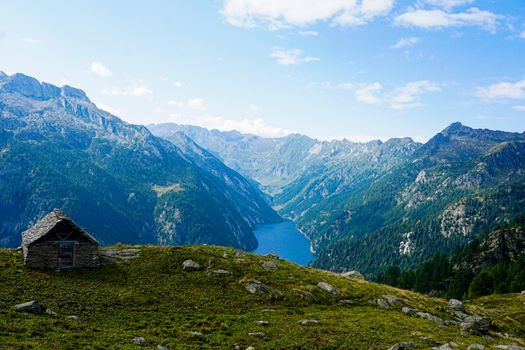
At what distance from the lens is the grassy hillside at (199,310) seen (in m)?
31.4

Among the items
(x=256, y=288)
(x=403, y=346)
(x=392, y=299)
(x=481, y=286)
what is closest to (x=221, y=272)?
(x=256, y=288)

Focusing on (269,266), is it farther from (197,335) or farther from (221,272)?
(197,335)

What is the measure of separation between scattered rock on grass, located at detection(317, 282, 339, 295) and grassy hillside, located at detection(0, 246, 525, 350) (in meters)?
0.76

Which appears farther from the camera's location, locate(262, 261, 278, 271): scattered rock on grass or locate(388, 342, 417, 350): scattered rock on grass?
locate(262, 261, 278, 271): scattered rock on grass

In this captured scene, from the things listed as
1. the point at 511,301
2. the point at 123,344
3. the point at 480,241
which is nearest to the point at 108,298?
the point at 123,344

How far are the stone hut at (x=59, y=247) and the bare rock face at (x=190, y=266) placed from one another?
1086 cm

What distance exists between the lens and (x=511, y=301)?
85.4 metres

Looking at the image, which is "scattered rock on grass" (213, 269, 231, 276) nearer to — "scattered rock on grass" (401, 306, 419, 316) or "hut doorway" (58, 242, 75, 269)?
"hut doorway" (58, 242, 75, 269)

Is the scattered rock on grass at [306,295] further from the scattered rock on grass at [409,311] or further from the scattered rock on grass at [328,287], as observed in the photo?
the scattered rock on grass at [409,311]

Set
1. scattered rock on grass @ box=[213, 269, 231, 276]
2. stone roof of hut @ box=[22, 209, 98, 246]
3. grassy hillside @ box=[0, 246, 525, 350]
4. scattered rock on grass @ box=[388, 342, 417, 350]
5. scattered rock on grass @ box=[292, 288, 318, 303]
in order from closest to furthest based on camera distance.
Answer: grassy hillside @ box=[0, 246, 525, 350], scattered rock on grass @ box=[388, 342, 417, 350], stone roof of hut @ box=[22, 209, 98, 246], scattered rock on grass @ box=[292, 288, 318, 303], scattered rock on grass @ box=[213, 269, 231, 276]

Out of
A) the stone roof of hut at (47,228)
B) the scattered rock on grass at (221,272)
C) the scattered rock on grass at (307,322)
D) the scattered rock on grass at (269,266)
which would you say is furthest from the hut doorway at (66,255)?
the scattered rock on grass at (307,322)

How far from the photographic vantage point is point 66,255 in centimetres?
4791

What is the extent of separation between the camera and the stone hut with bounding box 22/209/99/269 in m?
46.6

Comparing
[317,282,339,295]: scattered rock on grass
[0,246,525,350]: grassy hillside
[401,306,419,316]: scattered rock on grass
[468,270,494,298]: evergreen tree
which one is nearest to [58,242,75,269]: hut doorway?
[0,246,525,350]: grassy hillside
